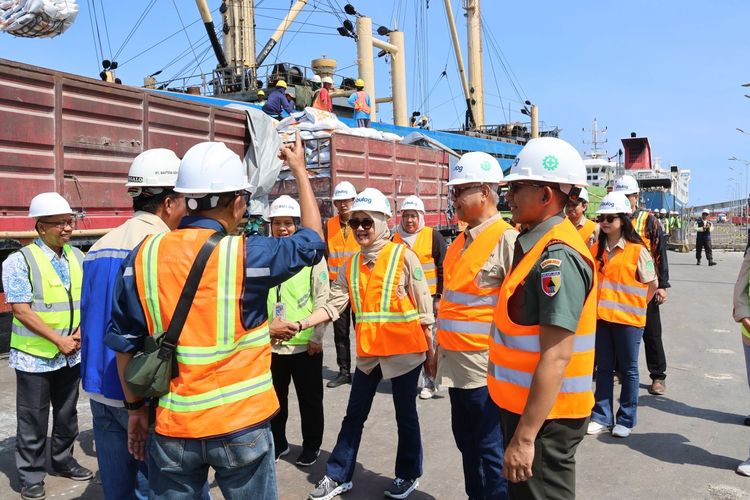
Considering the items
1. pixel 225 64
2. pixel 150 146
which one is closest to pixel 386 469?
pixel 150 146

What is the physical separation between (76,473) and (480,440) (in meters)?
2.78

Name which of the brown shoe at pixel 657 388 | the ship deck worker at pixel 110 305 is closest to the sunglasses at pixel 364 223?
the ship deck worker at pixel 110 305

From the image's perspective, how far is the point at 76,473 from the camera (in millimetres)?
4211

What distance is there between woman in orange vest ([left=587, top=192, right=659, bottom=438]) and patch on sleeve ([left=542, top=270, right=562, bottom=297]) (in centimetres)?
307

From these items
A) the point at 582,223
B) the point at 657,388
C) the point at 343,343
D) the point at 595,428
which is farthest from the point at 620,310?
the point at 343,343

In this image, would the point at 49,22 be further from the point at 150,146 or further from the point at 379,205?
the point at 150,146

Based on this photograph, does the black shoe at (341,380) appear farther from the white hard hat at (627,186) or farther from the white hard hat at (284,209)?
the white hard hat at (627,186)

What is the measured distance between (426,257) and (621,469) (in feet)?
8.76

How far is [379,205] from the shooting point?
13.1 ft

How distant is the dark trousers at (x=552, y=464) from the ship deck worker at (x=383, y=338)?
1549mm

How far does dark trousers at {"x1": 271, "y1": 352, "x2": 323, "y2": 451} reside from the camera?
443cm

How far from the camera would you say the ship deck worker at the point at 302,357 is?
14.4ft

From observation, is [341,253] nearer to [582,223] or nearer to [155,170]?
[582,223]

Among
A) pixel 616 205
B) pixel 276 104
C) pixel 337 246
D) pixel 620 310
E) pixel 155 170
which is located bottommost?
pixel 620 310
